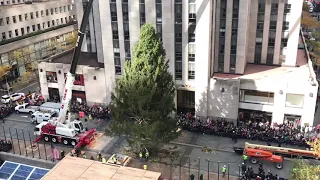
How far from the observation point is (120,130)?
35.4 meters

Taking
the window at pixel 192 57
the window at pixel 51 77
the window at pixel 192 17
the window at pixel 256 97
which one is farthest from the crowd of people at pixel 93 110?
the window at pixel 256 97

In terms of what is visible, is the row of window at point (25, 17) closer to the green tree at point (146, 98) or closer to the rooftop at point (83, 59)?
the rooftop at point (83, 59)

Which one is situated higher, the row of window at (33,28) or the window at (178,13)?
the window at (178,13)

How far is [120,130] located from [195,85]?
1512 cm

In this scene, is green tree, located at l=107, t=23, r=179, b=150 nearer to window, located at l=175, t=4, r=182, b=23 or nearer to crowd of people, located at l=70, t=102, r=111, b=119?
window, located at l=175, t=4, r=182, b=23

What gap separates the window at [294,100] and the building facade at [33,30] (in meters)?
49.7

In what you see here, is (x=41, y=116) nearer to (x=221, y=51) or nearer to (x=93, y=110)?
(x=93, y=110)

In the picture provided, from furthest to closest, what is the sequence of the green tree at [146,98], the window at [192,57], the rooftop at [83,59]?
the rooftop at [83,59], the window at [192,57], the green tree at [146,98]

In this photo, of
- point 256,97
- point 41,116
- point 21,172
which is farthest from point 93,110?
point 256,97

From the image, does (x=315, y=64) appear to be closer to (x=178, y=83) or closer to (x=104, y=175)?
(x=178, y=83)

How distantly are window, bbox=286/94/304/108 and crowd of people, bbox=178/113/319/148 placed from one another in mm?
2390

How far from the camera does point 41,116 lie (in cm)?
4919

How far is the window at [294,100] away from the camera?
43.5 metres

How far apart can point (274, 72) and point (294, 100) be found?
6982 millimetres
